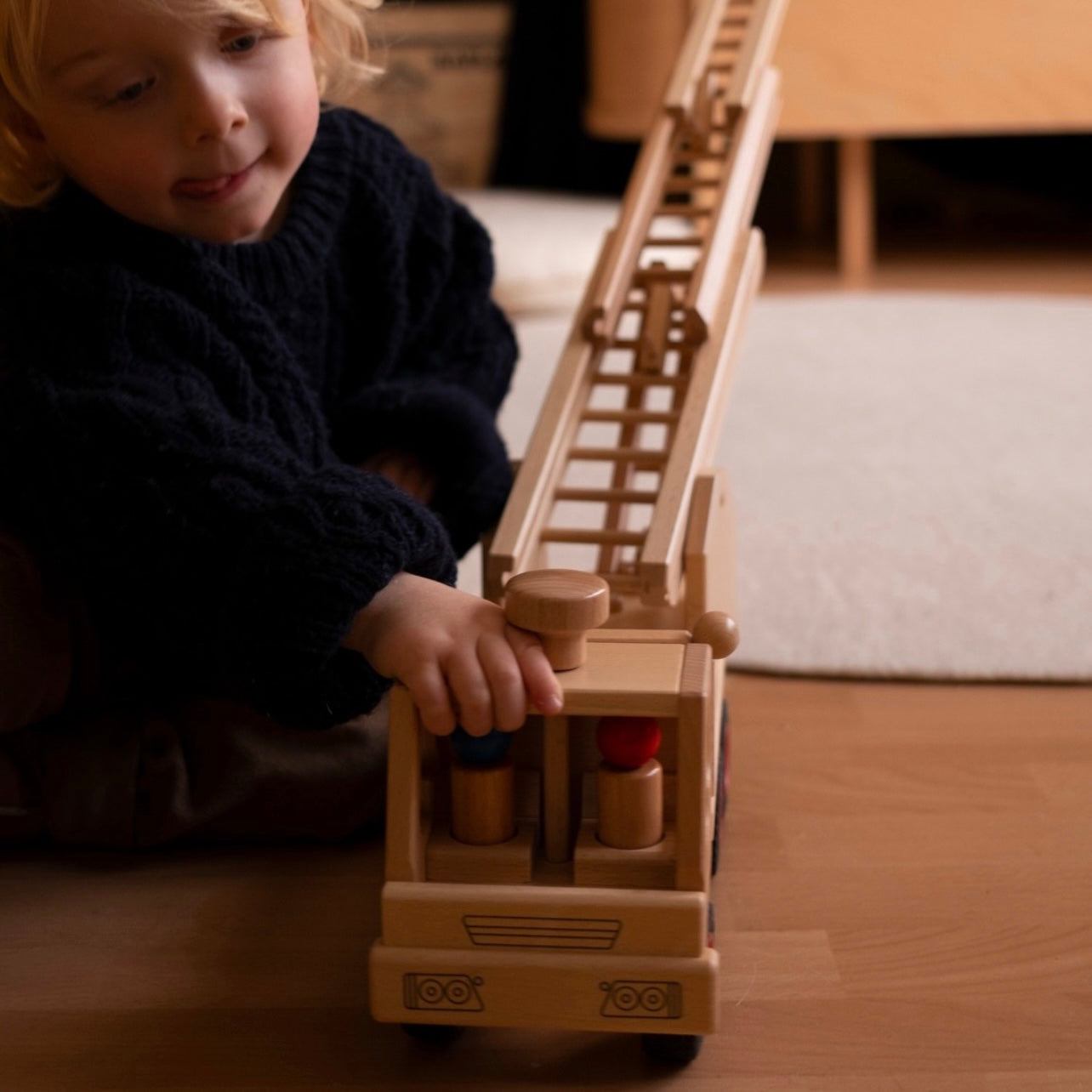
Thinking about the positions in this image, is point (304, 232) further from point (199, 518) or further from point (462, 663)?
point (462, 663)

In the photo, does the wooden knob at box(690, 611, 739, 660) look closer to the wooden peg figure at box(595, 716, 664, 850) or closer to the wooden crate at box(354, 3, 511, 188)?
the wooden peg figure at box(595, 716, 664, 850)

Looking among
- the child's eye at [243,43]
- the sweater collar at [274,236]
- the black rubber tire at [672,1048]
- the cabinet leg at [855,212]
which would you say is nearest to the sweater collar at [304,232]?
the sweater collar at [274,236]

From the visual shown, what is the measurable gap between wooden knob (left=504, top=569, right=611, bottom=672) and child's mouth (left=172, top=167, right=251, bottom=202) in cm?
32

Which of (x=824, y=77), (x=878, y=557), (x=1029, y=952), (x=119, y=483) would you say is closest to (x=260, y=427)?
(x=119, y=483)

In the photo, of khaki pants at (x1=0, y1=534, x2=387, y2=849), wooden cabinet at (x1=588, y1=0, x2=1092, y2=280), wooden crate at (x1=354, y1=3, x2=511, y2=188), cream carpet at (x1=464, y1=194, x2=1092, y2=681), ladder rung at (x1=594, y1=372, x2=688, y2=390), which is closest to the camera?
khaki pants at (x1=0, y1=534, x2=387, y2=849)

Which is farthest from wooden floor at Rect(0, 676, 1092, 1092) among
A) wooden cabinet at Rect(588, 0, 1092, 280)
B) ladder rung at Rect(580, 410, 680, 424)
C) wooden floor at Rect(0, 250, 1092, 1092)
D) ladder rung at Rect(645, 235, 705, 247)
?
wooden cabinet at Rect(588, 0, 1092, 280)

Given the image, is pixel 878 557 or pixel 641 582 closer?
pixel 641 582

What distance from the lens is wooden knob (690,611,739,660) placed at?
661 mm

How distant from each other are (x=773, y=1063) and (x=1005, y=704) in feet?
1.34

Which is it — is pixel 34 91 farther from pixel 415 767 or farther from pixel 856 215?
pixel 856 215

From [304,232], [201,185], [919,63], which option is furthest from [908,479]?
[919,63]

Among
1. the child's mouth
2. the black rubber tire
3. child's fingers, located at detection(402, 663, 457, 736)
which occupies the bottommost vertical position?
the black rubber tire

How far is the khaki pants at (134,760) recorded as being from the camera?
0.84 metres

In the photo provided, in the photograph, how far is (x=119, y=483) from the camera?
2.47 ft
